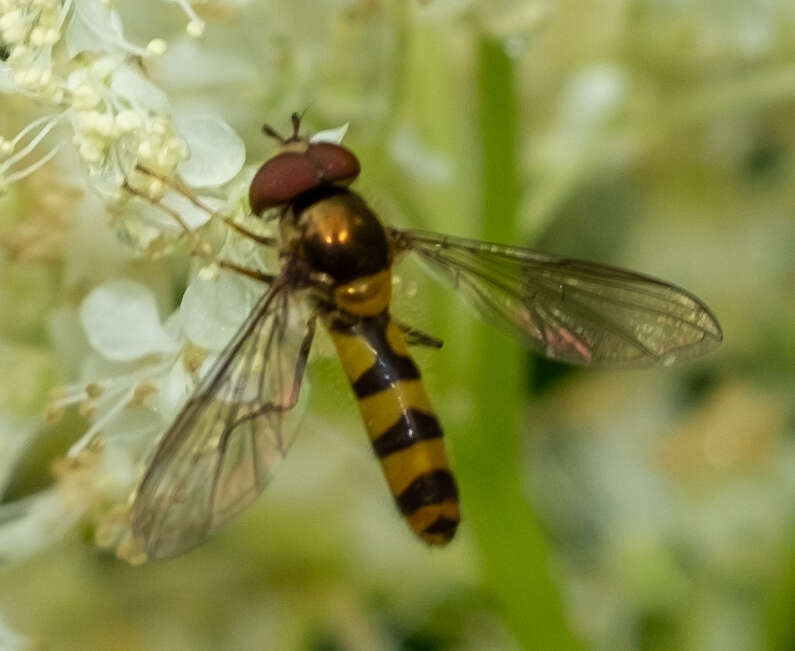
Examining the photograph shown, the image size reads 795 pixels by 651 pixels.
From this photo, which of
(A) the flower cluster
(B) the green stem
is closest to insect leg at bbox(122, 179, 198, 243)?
(A) the flower cluster

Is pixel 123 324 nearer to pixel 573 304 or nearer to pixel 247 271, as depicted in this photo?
pixel 247 271

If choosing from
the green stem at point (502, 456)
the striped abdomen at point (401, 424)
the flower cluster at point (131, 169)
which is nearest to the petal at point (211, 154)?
the flower cluster at point (131, 169)

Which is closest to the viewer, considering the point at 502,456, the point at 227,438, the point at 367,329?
the point at 227,438

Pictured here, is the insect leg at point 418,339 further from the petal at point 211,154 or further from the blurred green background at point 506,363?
the petal at point 211,154

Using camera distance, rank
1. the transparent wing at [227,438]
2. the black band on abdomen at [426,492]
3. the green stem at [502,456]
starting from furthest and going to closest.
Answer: the green stem at [502,456] → the black band on abdomen at [426,492] → the transparent wing at [227,438]

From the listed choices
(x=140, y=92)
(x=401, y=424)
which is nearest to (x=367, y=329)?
(x=401, y=424)

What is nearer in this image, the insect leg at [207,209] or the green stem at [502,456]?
the insect leg at [207,209]

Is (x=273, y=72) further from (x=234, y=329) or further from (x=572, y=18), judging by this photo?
Result: (x=572, y=18)
